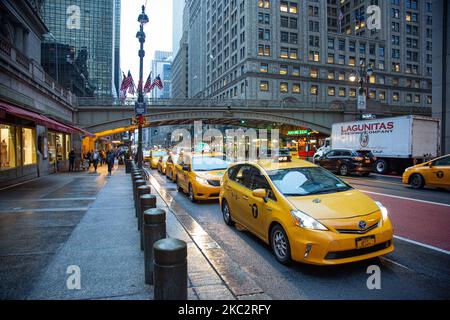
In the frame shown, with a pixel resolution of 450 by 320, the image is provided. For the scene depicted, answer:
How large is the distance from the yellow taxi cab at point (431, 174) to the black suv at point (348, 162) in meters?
4.98

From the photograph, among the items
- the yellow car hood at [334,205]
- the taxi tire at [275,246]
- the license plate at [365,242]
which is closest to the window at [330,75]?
the yellow car hood at [334,205]

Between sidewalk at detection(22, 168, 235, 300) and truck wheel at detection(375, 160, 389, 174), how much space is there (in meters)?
17.9

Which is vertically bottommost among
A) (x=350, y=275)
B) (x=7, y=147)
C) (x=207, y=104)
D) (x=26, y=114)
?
(x=350, y=275)

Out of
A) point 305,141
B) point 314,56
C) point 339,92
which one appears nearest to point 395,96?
point 339,92

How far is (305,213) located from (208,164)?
23.0ft

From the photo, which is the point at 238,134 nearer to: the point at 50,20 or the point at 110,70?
the point at 50,20

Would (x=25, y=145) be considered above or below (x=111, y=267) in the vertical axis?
above

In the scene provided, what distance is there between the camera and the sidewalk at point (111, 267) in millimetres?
3670

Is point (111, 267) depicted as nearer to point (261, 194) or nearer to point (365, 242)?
point (261, 194)

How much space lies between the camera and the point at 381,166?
21.1 meters

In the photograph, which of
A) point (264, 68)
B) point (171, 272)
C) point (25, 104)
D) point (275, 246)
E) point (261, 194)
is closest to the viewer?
point (171, 272)

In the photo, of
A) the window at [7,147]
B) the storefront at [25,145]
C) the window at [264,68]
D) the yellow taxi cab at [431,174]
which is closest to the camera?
the yellow taxi cab at [431,174]

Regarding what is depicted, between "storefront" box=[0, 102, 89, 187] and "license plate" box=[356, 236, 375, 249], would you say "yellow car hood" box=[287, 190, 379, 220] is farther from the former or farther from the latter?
"storefront" box=[0, 102, 89, 187]

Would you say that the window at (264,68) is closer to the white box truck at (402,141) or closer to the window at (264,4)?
the window at (264,4)
